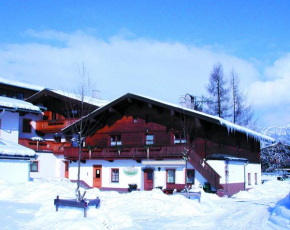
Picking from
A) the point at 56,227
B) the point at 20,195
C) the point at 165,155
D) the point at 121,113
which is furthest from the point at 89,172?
the point at 56,227

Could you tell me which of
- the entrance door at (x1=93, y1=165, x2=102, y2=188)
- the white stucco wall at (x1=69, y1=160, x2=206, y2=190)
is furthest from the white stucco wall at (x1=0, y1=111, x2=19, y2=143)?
the entrance door at (x1=93, y1=165, x2=102, y2=188)

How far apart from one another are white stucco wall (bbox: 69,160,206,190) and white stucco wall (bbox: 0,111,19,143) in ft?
17.0

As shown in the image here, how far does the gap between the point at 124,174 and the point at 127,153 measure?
5.90 ft

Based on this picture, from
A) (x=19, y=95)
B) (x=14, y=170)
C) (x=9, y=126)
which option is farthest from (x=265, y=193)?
(x=19, y=95)

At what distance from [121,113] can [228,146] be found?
8911mm

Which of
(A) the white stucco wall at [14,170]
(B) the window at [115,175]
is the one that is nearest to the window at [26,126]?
(A) the white stucco wall at [14,170]

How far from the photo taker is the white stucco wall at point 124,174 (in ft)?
90.9

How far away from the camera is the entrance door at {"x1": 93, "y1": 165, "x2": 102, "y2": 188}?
3134 centimetres

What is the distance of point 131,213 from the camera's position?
16203mm

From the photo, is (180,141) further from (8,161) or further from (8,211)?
(8,211)

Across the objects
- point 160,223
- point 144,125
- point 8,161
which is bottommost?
point 160,223

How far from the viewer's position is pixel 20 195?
1825 centimetres

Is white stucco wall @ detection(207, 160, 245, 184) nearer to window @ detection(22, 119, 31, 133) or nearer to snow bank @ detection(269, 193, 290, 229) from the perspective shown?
snow bank @ detection(269, 193, 290, 229)

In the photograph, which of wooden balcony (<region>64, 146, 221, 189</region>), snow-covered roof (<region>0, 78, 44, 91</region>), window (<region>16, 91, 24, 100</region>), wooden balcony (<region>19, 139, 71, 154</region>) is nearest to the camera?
wooden balcony (<region>64, 146, 221, 189</region>)
